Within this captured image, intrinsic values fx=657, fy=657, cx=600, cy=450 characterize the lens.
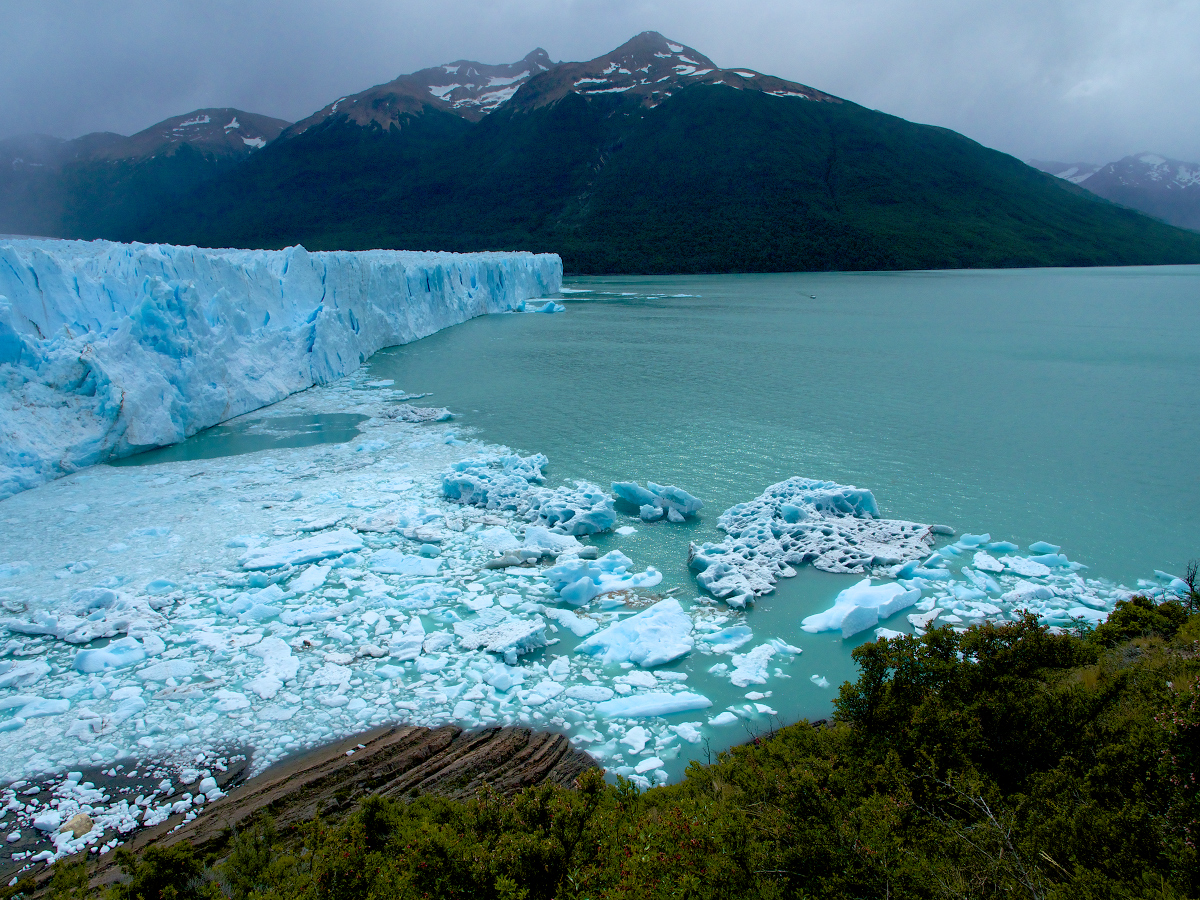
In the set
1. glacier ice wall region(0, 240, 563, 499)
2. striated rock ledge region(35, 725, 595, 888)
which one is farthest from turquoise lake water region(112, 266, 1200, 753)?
glacier ice wall region(0, 240, 563, 499)

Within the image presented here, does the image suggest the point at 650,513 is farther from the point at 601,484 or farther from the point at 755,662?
the point at 755,662

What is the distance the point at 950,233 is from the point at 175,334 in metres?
58.4

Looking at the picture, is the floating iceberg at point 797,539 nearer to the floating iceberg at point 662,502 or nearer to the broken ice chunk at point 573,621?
the floating iceberg at point 662,502

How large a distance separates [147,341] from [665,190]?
58857 millimetres

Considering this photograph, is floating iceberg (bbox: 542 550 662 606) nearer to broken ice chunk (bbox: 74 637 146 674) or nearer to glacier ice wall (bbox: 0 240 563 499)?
broken ice chunk (bbox: 74 637 146 674)

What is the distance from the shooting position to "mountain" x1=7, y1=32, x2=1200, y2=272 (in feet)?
176

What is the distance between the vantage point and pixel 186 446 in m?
9.55

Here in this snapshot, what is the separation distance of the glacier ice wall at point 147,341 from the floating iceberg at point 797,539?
26.1ft

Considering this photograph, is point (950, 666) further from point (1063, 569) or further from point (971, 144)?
point (971, 144)

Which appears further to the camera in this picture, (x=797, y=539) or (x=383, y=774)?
(x=797, y=539)

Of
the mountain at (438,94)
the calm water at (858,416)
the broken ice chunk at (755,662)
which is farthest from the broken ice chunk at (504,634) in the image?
the mountain at (438,94)

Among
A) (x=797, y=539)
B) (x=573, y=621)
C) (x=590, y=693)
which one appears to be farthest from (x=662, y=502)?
(x=590, y=693)

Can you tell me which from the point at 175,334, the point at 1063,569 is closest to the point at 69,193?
the point at 175,334

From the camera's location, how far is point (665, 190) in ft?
204
